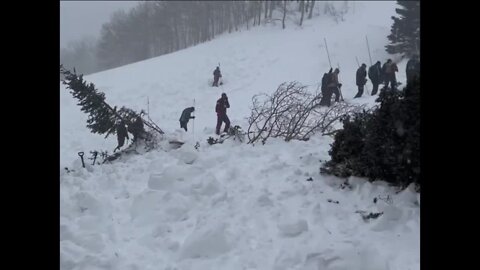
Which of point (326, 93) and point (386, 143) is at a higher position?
point (386, 143)

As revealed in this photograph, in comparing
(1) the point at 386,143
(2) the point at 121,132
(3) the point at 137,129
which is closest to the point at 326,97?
(3) the point at 137,129

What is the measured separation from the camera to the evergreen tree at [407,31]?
80.0ft

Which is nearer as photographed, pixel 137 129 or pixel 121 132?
pixel 137 129

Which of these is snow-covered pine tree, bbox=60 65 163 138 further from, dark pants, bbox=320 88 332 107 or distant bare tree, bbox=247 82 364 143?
dark pants, bbox=320 88 332 107

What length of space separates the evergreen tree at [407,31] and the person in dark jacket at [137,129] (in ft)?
60.6

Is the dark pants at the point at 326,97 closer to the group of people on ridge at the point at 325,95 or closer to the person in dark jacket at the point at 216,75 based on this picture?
the group of people on ridge at the point at 325,95

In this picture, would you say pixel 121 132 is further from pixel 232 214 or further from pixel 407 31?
pixel 407 31

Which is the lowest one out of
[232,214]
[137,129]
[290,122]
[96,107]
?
[137,129]

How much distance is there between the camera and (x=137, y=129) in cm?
1058

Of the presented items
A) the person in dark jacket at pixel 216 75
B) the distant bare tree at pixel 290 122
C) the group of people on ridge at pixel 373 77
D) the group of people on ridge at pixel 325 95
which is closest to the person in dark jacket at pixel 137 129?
the group of people on ridge at pixel 325 95

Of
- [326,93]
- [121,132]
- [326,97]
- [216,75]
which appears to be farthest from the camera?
[216,75]

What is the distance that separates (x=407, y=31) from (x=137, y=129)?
1981 centimetres
